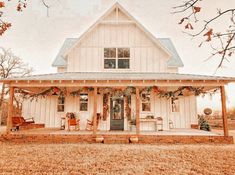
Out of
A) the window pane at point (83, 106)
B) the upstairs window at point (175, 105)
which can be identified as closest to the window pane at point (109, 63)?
the window pane at point (83, 106)

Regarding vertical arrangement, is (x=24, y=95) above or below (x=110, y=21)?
below

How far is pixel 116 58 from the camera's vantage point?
1456 cm

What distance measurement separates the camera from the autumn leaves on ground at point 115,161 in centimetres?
609

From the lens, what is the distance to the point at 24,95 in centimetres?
1451

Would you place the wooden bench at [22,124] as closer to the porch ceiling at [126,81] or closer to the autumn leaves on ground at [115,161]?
the porch ceiling at [126,81]

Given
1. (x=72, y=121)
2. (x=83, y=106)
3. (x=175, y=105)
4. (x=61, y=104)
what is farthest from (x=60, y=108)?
(x=175, y=105)

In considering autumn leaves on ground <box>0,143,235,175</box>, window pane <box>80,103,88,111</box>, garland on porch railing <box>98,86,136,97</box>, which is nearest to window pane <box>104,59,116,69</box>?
garland on porch railing <box>98,86,136,97</box>

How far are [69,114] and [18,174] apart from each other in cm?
791

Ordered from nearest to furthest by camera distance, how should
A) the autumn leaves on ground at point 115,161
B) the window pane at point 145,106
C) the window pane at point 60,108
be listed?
the autumn leaves on ground at point 115,161 < the window pane at point 145,106 < the window pane at point 60,108

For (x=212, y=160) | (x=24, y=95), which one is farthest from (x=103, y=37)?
(x=212, y=160)

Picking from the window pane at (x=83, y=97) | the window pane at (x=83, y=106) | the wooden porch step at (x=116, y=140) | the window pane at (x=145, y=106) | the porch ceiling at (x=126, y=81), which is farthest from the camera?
the window pane at (x=83, y=97)

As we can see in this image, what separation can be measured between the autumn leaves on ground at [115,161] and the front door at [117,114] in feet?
15.2

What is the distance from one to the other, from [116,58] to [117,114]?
12.3 ft

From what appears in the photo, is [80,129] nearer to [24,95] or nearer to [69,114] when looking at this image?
[69,114]
